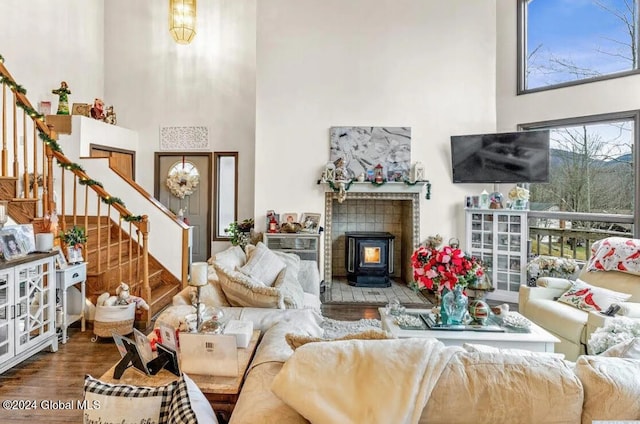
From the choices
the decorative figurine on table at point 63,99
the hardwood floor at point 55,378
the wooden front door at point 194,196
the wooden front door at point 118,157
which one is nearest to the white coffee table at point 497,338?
the hardwood floor at point 55,378

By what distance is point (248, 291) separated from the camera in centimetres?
252

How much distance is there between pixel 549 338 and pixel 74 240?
407cm

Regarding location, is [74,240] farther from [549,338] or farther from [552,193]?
[552,193]

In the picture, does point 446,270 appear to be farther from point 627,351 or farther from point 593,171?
point 593,171

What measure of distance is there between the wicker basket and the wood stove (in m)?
3.03

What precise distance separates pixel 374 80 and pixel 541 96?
7.31 feet

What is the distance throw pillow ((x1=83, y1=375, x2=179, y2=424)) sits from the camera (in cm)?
109

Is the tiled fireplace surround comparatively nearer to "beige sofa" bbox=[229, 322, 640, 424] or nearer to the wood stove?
the wood stove

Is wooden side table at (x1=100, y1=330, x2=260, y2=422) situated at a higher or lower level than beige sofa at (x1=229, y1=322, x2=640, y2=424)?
lower

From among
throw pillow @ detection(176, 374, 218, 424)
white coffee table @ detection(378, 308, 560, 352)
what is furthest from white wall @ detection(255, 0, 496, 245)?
throw pillow @ detection(176, 374, 218, 424)

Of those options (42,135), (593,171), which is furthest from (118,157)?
(593,171)

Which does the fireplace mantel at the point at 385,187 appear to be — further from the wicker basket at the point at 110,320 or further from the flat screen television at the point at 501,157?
the wicker basket at the point at 110,320

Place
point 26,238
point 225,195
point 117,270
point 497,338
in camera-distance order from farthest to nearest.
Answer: point 225,195 < point 117,270 < point 26,238 < point 497,338

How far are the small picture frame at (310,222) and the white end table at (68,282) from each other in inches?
104
